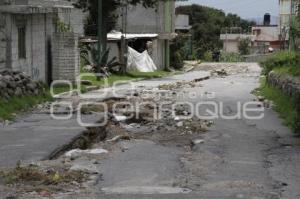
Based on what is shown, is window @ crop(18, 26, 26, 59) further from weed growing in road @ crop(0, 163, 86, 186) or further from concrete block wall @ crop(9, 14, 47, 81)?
weed growing in road @ crop(0, 163, 86, 186)

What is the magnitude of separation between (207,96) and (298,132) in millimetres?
11248

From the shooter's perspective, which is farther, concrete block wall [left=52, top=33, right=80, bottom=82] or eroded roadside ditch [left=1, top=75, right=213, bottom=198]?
concrete block wall [left=52, top=33, right=80, bottom=82]

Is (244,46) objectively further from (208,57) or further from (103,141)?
(103,141)

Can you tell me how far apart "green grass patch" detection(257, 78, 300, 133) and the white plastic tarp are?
20765 millimetres

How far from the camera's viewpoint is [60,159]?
10.3m

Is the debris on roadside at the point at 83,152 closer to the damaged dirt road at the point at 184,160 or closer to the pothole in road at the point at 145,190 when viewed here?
the damaged dirt road at the point at 184,160

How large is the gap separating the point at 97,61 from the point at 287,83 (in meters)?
15.5

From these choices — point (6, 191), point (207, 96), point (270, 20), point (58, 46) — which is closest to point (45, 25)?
point (58, 46)

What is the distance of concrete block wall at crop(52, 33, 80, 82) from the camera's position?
89.0 feet

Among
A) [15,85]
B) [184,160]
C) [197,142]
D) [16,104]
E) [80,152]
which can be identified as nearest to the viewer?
[184,160]

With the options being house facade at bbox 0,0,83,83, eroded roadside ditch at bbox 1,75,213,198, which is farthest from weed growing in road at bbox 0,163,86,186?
house facade at bbox 0,0,83,83

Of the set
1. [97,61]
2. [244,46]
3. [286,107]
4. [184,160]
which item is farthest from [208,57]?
[184,160]

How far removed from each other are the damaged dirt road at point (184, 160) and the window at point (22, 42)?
20.5 feet

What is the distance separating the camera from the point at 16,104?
1750 cm
